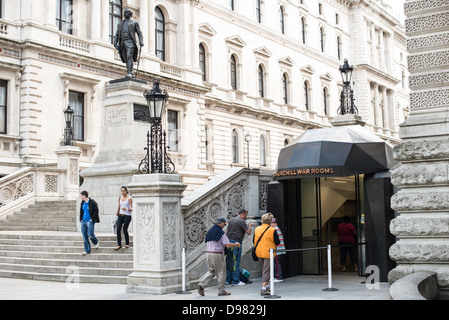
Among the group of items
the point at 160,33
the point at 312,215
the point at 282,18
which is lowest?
the point at 312,215

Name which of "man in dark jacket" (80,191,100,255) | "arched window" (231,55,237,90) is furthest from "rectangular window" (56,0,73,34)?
"man in dark jacket" (80,191,100,255)

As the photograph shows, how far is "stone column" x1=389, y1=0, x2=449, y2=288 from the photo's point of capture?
28.5 feet

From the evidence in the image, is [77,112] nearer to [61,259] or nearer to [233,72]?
[233,72]

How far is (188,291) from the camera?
11883 mm

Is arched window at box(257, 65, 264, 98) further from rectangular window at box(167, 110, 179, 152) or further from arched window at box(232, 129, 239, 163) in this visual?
rectangular window at box(167, 110, 179, 152)

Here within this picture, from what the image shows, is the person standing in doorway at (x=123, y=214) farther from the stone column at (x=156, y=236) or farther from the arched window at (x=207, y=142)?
the arched window at (x=207, y=142)

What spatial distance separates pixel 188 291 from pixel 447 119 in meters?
5.93

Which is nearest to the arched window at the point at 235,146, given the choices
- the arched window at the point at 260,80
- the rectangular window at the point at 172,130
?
the arched window at the point at 260,80

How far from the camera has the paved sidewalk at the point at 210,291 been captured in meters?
10.9

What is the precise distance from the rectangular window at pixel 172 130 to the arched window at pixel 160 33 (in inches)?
156

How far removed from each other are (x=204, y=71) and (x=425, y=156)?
110 ft

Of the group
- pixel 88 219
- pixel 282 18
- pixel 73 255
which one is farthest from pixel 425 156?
pixel 282 18

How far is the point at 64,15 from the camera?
102ft

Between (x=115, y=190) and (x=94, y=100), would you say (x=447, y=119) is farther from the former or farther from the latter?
(x=94, y=100)
